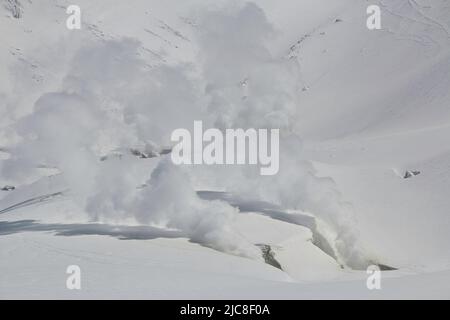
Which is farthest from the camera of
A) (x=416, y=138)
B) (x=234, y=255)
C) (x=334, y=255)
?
(x=416, y=138)

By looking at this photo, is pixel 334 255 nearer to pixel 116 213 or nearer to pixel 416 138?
pixel 116 213

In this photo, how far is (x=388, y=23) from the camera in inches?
4190

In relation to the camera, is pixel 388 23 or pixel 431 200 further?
pixel 388 23

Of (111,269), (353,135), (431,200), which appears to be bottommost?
(111,269)

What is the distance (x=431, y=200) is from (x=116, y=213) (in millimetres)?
19337

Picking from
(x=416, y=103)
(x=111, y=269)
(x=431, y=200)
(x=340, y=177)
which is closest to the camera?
(x=111, y=269)

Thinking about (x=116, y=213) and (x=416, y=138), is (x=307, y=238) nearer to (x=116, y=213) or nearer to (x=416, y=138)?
(x=116, y=213)

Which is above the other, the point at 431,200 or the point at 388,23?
the point at 388,23

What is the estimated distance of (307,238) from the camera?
32.2 metres
